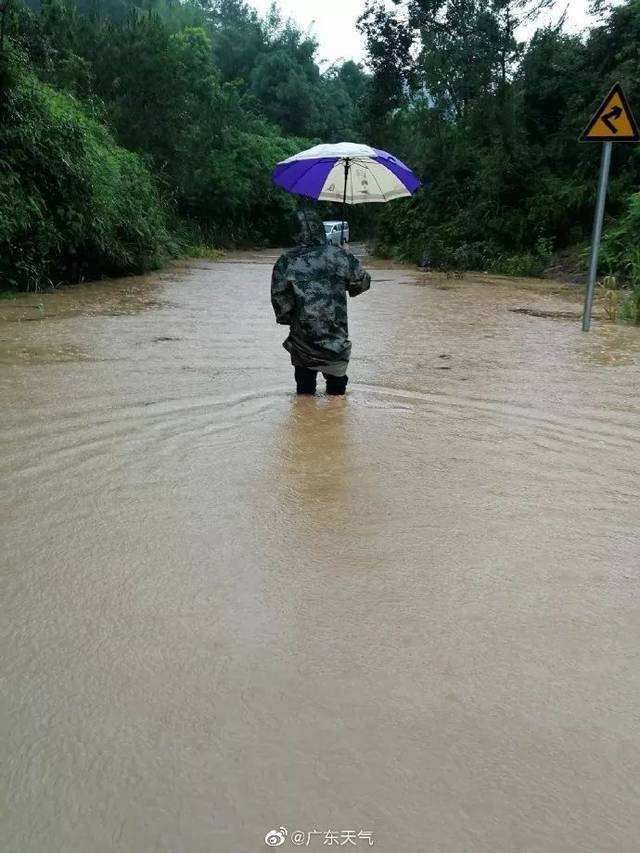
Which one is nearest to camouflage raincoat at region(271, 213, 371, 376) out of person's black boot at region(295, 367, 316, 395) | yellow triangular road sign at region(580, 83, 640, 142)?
person's black boot at region(295, 367, 316, 395)

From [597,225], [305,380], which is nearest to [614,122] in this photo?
[597,225]

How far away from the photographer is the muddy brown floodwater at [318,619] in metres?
2.24

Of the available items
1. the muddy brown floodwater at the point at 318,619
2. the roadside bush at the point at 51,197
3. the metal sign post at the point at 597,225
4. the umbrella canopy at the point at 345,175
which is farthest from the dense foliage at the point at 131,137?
the metal sign post at the point at 597,225

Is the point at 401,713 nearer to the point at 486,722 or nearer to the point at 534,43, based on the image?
the point at 486,722

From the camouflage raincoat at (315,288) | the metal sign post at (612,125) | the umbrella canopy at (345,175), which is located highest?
the metal sign post at (612,125)

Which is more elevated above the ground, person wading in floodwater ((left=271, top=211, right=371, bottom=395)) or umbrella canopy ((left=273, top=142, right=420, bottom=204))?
umbrella canopy ((left=273, top=142, right=420, bottom=204))

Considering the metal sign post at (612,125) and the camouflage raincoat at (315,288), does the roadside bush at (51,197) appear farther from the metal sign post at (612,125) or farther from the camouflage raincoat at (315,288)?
the metal sign post at (612,125)

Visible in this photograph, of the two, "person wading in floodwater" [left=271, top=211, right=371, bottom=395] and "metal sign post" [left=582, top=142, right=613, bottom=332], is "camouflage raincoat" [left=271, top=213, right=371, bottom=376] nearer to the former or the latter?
"person wading in floodwater" [left=271, top=211, right=371, bottom=395]

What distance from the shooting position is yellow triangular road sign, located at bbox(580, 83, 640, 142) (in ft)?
30.4

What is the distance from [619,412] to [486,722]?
182 inches

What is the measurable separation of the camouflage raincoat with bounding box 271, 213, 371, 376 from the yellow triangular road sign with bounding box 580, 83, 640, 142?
427 cm

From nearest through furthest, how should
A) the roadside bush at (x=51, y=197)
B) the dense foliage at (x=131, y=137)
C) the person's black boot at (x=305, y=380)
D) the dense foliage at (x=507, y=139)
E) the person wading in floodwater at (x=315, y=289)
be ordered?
the person wading in floodwater at (x=315, y=289) → the person's black boot at (x=305, y=380) → the roadside bush at (x=51, y=197) → the dense foliage at (x=131, y=137) → the dense foliage at (x=507, y=139)

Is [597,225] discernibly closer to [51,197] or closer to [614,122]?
[614,122]

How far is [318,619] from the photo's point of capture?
324 cm
